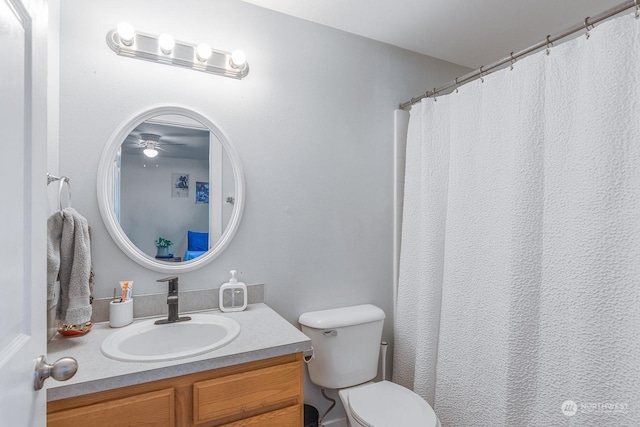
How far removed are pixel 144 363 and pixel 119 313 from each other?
41cm

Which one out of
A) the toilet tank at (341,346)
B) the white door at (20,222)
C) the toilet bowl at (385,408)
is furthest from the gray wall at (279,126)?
the white door at (20,222)

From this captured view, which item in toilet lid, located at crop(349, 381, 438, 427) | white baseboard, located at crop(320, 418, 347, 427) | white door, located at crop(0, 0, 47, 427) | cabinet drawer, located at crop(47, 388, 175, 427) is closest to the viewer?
white door, located at crop(0, 0, 47, 427)

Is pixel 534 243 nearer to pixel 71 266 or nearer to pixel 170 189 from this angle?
pixel 170 189

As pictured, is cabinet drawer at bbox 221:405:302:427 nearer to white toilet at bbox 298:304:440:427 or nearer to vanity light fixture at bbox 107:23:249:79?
white toilet at bbox 298:304:440:427

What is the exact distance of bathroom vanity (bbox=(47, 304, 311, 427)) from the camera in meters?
0.96

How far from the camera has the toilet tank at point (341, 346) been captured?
5.58 ft

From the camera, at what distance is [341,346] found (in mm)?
1719

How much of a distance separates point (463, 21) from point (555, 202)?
1.17 metres

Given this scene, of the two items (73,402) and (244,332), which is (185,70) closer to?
(244,332)

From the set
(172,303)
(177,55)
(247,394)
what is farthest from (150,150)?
(247,394)

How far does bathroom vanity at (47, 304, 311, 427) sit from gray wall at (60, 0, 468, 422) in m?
0.45

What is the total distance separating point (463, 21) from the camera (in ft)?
5.99

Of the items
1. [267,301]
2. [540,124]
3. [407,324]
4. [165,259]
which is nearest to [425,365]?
[407,324]

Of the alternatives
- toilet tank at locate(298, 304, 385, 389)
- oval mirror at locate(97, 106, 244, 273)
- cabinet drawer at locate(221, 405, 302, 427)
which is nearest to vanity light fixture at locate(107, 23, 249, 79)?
oval mirror at locate(97, 106, 244, 273)
